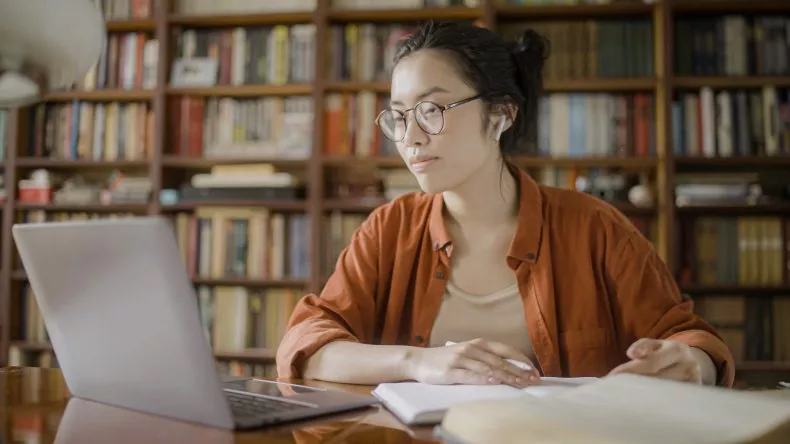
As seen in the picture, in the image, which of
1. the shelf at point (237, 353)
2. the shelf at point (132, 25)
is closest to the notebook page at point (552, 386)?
the shelf at point (237, 353)

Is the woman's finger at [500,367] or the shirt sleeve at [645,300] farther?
the shirt sleeve at [645,300]

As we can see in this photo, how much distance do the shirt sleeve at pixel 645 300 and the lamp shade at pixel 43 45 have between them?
94 centimetres

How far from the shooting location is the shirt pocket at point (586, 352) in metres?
1.22

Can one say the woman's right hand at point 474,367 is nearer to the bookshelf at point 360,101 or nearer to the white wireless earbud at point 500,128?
the white wireless earbud at point 500,128

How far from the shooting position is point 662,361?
2.85ft

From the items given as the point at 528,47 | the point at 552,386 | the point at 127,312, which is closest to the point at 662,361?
the point at 552,386

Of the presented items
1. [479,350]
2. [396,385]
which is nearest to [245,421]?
[396,385]

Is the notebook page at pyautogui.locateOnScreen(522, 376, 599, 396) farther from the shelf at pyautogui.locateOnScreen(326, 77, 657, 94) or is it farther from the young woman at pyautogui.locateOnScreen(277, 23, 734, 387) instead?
the shelf at pyautogui.locateOnScreen(326, 77, 657, 94)

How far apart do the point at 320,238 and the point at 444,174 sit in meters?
1.51

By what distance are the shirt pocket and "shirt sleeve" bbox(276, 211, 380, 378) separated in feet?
1.25

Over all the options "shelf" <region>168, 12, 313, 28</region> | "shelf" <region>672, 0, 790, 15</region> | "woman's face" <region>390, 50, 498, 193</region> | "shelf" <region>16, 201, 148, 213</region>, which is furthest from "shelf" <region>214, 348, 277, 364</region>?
"shelf" <region>672, 0, 790, 15</region>

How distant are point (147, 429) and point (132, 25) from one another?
104 inches

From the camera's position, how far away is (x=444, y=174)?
1.24 meters

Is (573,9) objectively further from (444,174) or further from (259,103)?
(444,174)
